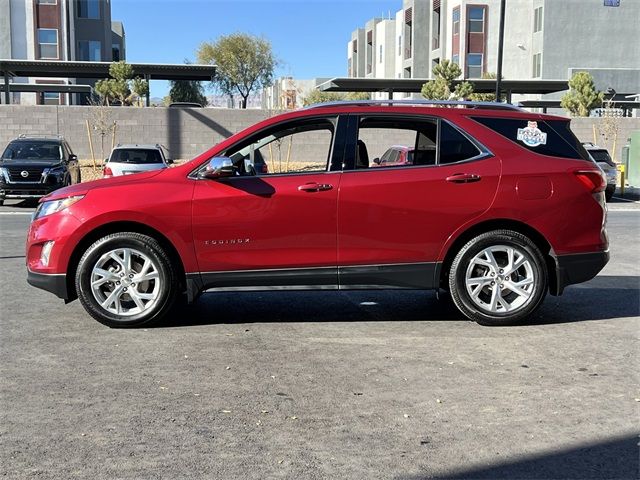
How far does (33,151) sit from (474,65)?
4196 cm

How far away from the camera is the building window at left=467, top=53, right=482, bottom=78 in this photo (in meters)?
55.3

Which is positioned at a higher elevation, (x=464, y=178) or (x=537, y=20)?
(x=537, y=20)

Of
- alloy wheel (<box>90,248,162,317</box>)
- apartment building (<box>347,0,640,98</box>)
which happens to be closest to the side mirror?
alloy wheel (<box>90,248,162,317</box>)

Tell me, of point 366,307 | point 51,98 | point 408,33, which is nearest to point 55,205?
point 366,307

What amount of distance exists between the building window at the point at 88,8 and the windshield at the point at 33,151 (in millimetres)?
42459

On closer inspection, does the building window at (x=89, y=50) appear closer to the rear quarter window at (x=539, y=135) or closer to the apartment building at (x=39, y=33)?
the apartment building at (x=39, y=33)

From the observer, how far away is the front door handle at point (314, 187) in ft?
20.1

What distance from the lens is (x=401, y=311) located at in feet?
23.0

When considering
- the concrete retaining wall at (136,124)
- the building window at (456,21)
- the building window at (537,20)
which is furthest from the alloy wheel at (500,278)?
the building window at (456,21)

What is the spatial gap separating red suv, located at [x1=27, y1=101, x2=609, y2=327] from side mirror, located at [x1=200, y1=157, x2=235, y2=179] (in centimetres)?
2

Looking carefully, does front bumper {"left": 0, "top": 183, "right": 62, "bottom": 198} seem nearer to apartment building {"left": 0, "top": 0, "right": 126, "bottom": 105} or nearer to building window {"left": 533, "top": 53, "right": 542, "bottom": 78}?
apartment building {"left": 0, "top": 0, "right": 126, "bottom": 105}

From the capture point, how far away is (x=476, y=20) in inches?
2169

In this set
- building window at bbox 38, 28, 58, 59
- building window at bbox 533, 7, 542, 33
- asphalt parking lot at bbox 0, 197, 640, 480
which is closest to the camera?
asphalt parking lot at bbox 0, 197, 640, 480

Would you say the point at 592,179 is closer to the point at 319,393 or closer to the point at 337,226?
the point at 337,226
